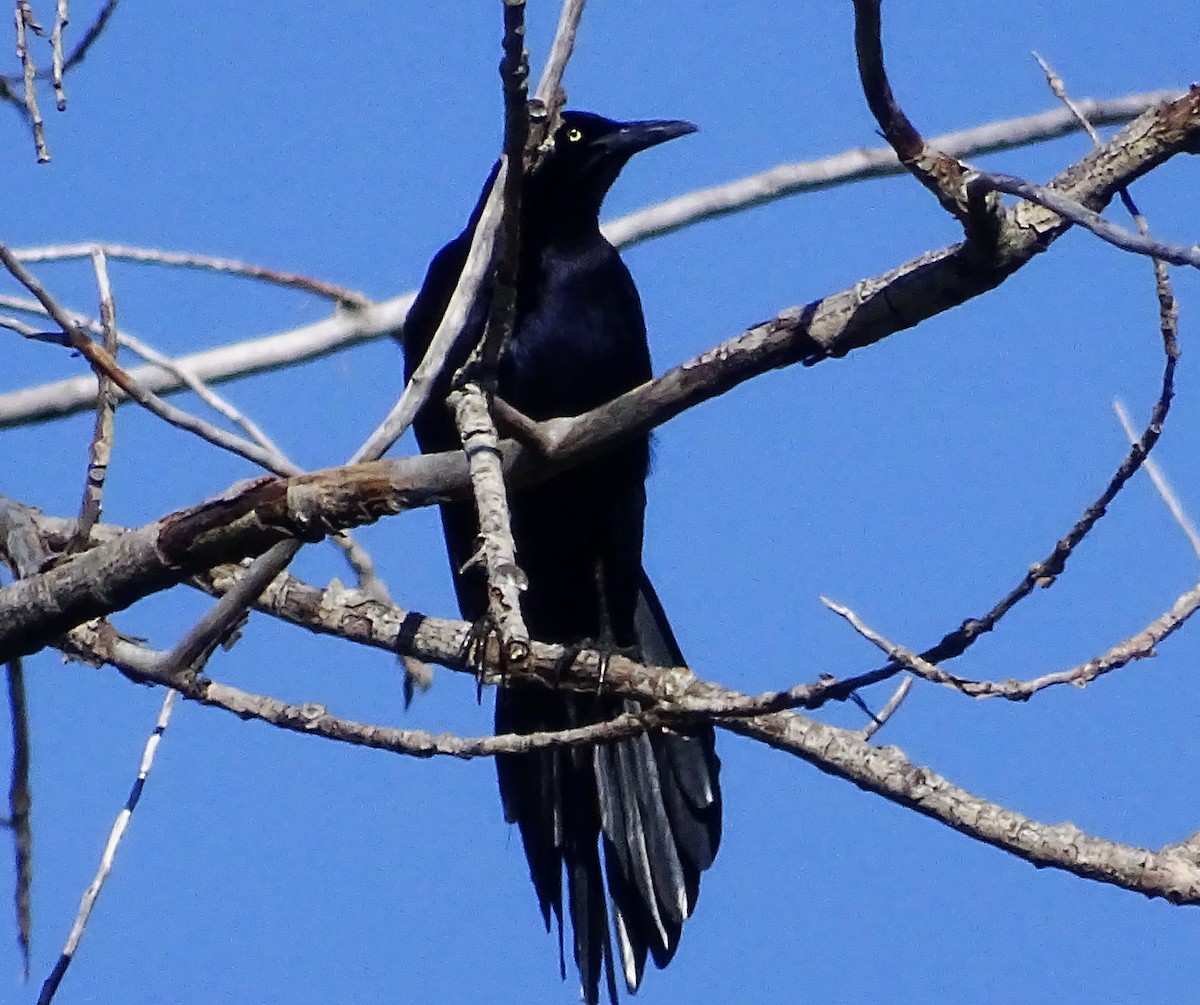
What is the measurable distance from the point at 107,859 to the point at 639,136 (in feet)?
8.36

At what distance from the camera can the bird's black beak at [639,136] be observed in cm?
441

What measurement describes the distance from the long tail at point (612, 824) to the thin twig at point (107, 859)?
4.01 feet

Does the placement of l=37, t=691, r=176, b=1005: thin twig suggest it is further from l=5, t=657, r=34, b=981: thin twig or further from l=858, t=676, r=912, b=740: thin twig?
l=858, t=676, r=912, b=740: thin twig

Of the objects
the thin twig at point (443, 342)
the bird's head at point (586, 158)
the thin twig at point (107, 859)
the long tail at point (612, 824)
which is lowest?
the thin twig at point (107, 859)

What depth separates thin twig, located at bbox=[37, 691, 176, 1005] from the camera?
2381mm

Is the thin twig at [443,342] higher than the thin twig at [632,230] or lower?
lower

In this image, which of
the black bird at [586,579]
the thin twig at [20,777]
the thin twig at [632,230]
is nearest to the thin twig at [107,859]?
the thin twig at [20,777]

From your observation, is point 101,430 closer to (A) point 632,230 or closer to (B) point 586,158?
(B) point 586,158

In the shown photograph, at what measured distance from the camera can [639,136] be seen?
14.5ft

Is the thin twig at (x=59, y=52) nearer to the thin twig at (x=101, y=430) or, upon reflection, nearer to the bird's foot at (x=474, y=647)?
the thin twig at (x=101, y=430)

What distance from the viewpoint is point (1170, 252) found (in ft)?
5.12

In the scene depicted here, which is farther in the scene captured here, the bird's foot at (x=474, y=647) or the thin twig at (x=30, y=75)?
the bird's foot at (x=474, y=647)

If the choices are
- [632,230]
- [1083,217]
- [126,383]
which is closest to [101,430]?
[126,383]

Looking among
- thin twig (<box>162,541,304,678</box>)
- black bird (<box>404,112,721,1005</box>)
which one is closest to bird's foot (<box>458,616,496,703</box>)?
black bird (<box>404,112,721,1005</box>)
